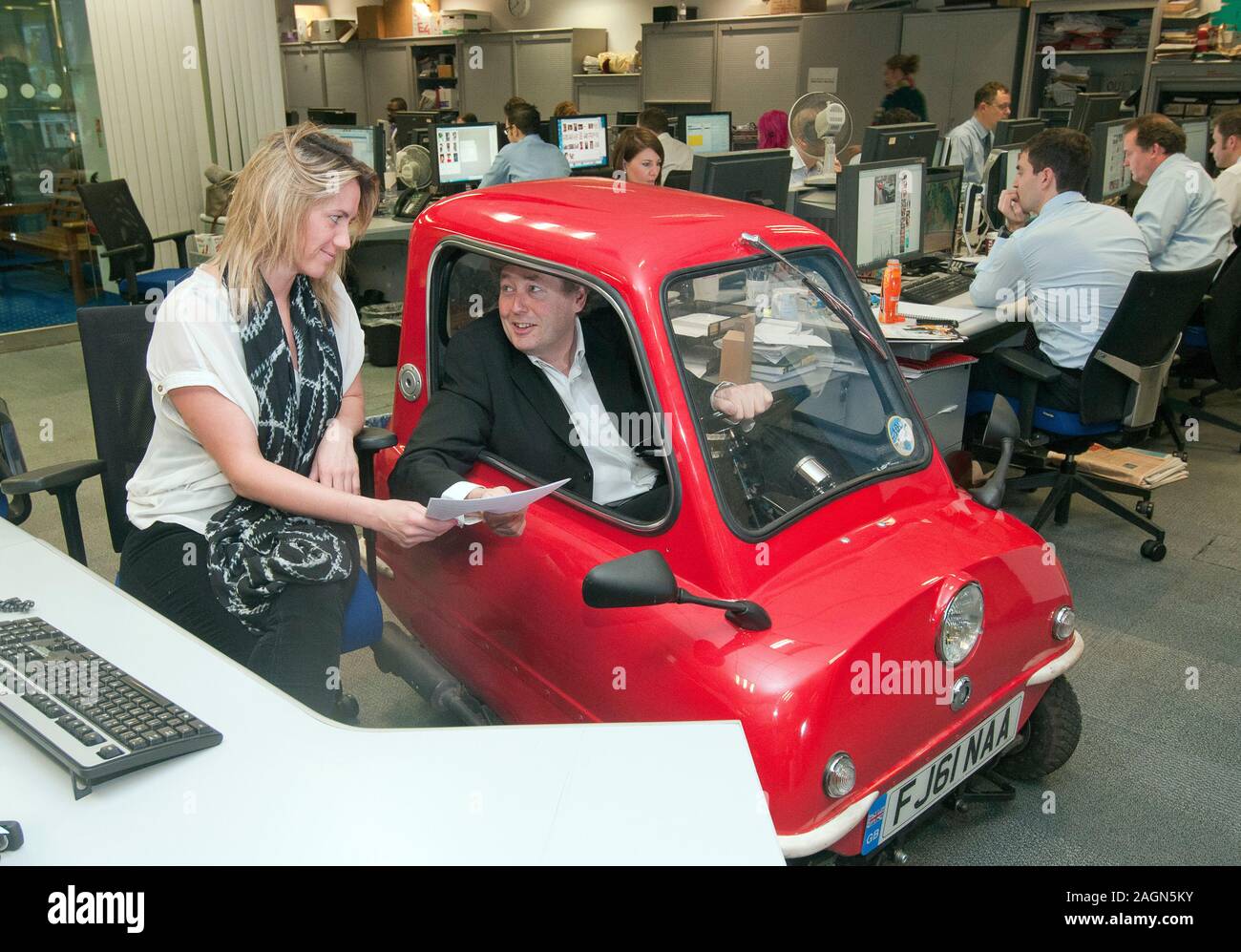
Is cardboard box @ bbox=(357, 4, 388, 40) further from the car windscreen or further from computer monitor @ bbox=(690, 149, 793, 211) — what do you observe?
the car windscreen

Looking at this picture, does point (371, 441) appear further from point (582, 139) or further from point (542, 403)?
point (582, 139)

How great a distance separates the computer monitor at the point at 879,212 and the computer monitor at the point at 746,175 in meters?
0.25

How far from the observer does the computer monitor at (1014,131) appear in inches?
207

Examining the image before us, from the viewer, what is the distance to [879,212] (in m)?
3.88

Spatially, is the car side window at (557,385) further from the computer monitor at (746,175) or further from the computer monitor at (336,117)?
the computer monitor at (336,117)

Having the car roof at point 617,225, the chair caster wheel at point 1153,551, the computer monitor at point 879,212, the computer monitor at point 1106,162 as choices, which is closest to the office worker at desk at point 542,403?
the car roof at point 617,225

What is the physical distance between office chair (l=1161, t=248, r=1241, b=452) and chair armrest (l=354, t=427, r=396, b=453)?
3.47 m

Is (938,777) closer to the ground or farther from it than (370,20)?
closer to the ground

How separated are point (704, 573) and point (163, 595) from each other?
972 mm

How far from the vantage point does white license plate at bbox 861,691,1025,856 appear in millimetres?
Result: 1607

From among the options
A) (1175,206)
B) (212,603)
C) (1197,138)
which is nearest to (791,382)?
(212,603)

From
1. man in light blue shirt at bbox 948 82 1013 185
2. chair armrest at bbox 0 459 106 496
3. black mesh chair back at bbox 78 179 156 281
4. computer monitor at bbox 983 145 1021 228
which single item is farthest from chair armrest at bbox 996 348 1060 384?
black mesh chair back at bbox 78 179 156 281

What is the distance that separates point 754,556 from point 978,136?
17.3 ft

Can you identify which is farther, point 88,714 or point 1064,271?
point 1064,271
